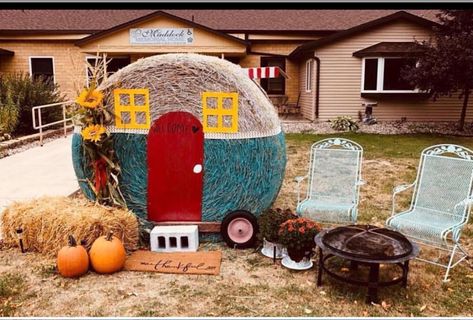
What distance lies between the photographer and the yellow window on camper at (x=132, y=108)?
4.87 metres

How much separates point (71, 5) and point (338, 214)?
425 centimetres

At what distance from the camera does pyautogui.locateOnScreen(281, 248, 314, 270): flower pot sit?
430 centimetres

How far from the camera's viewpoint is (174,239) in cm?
488

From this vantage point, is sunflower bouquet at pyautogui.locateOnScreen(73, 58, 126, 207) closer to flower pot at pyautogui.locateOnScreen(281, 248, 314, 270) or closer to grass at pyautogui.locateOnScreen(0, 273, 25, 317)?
grass at pyautogui.locateOnScreen(0, 273, 25, 317)

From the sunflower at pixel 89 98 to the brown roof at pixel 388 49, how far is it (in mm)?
12429

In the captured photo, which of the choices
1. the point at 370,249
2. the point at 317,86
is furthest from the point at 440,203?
the point at 317,86

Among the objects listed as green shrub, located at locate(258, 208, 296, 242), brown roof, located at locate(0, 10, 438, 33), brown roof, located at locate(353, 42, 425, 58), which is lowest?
green shrub, located at locate(258, 208, 296, 242)

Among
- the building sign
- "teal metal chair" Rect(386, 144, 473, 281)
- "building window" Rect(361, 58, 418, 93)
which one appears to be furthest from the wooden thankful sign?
the building sign

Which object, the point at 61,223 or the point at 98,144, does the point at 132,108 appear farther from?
the point at 61,223

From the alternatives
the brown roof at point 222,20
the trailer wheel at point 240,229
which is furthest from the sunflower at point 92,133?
the brown roof at point 222,20

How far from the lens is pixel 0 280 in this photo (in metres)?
4.11

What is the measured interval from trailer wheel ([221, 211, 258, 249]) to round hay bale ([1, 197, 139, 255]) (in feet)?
3.25

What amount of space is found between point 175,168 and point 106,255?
1253 mm

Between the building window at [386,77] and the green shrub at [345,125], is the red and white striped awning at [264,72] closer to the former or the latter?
the green shrub at [345,125]
